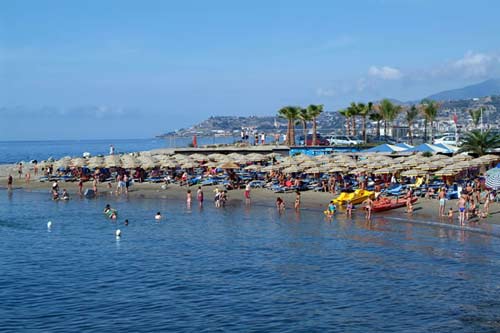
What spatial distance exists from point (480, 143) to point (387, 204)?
1795 centimetres

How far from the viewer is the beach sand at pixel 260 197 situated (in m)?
34.5

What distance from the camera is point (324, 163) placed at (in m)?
49.9

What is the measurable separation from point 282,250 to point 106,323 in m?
11.0

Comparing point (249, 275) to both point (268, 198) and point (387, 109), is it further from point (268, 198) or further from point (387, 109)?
point (387, 109)

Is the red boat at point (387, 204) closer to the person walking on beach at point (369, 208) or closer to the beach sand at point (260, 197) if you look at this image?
the beach sand at point (260, 197)

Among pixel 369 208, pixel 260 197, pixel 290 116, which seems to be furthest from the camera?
pixel 290 116

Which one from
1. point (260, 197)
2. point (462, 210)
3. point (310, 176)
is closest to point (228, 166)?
point (310, 176)

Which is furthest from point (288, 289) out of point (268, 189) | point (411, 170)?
point (268, 189)

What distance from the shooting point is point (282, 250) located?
27.5 meters

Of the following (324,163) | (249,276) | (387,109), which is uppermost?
(387,109)

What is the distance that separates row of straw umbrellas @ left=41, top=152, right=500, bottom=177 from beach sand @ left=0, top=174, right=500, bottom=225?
1913 millimetres

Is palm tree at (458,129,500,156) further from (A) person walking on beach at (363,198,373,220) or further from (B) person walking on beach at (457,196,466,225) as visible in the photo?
(B) person walking on beach at (457,196,466,225)

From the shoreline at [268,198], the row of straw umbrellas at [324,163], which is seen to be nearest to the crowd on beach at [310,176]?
the row of straw umbrellas at [324,163]

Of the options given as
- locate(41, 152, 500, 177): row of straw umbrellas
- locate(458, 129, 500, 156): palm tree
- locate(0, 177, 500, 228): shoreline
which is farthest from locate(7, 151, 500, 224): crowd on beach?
locate(458, 129, 500, 156): palm tree
